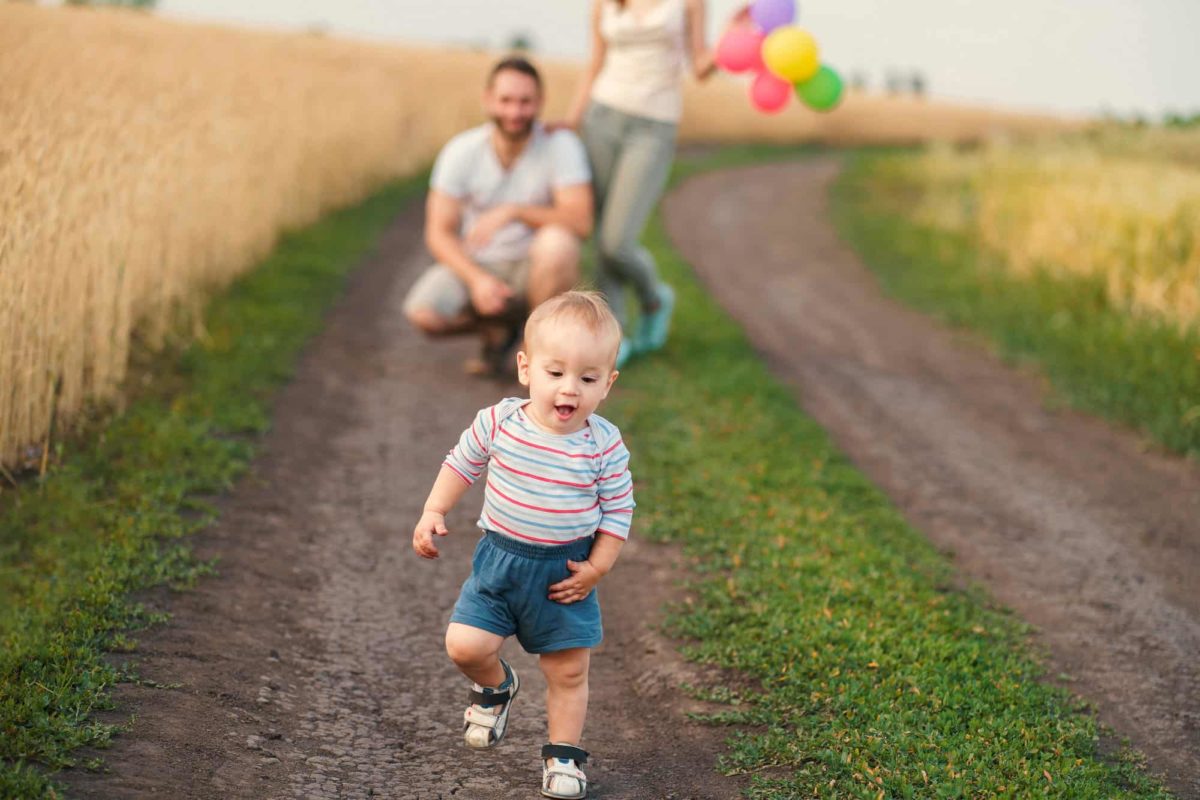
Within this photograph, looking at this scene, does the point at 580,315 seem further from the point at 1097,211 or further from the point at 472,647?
the point at 1097,211

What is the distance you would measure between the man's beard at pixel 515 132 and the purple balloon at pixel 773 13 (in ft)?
4.81

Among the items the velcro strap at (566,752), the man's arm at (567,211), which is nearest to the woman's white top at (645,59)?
the man's arm at (567,211)

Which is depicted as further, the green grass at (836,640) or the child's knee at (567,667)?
the green grass at (836,640)

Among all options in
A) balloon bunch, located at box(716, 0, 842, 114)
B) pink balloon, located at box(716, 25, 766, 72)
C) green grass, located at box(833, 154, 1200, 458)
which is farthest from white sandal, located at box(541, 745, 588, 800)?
green grass, located at box(833, 154, 1200, 458)

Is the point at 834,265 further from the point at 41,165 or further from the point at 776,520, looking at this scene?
the point at 41,165

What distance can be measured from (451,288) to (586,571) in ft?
13.1

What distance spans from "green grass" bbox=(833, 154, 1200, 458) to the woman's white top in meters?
3.56

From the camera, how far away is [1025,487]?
6449 millimetres

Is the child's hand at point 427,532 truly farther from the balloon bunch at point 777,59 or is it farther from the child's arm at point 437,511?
the balloon bunch at point 777,59

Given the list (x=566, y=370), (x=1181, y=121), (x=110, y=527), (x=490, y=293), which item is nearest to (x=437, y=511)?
(x=566, y=370)

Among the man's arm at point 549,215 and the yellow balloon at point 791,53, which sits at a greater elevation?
the yellow balloon at point 791,53

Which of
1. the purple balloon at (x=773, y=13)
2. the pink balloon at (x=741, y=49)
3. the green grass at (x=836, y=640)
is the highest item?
the purple balloon at (x=773, y=13)

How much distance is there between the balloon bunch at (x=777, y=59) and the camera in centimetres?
659

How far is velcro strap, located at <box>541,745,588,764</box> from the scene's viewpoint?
3281 millimetres
